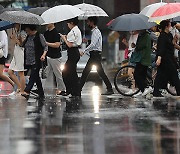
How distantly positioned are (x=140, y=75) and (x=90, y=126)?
5186 millimetres

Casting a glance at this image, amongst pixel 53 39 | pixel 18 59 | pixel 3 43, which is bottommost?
pixel 18 59

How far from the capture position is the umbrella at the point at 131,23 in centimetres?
1556

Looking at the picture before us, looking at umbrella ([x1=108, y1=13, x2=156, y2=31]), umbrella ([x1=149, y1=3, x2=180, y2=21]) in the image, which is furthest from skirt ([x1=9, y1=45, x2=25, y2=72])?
umbrella ([x1=149, y1=3, x2=180, y2=21])

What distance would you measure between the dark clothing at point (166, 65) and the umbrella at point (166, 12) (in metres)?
0.40

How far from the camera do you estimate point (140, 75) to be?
609 inches

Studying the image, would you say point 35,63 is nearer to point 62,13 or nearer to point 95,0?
point 62,13

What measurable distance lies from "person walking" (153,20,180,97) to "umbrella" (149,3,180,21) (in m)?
0.17

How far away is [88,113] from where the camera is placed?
12.2m

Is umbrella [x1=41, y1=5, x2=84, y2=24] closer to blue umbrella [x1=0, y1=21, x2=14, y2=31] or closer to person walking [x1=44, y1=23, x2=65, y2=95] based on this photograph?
person walking [x1=44, y1=23, x2=65, y2=95]

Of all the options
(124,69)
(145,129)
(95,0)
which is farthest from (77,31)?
(95,0)

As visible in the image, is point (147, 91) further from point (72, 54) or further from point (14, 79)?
point (14, 79)

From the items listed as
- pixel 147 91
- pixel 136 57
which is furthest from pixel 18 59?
pixel 147 91

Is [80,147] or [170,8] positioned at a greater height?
[170,8]

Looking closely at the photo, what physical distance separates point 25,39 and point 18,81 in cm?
140
